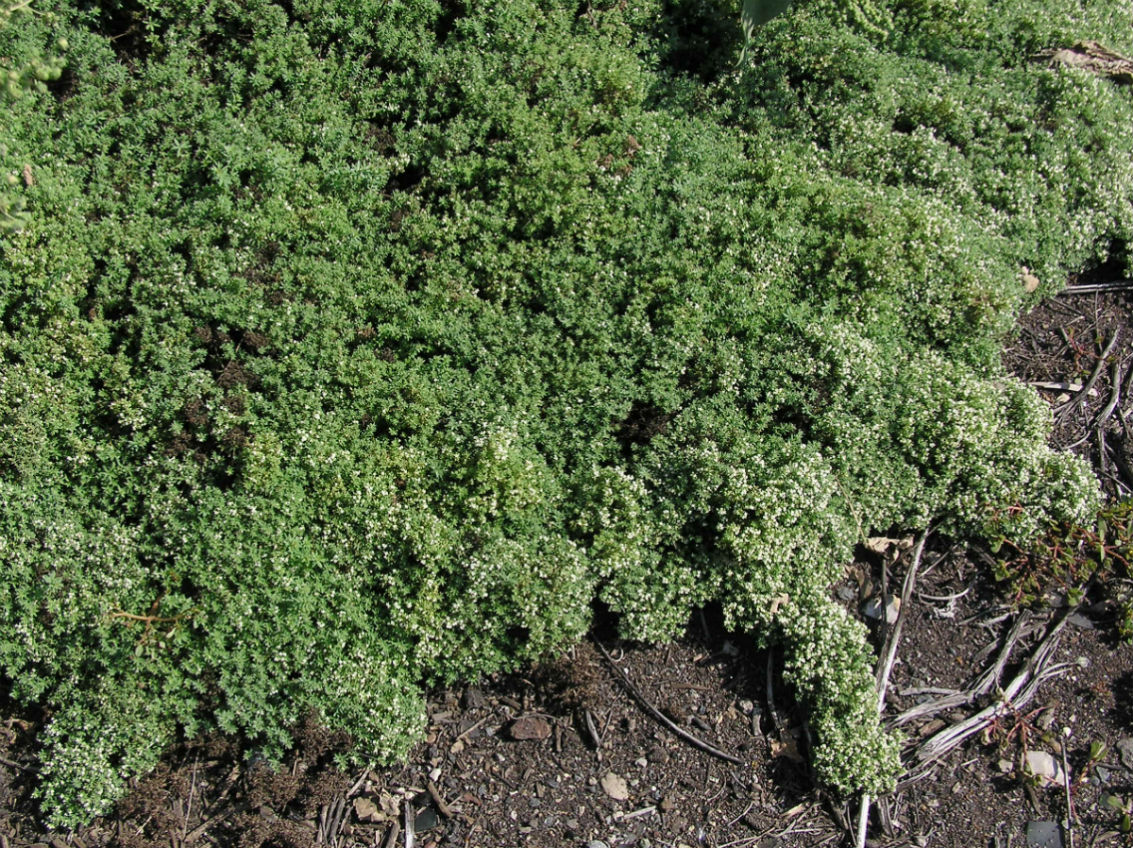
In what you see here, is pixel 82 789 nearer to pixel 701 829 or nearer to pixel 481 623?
pixel 481 623

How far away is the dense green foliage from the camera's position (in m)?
4.36

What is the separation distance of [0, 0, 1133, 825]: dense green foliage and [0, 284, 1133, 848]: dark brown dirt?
0.20 m

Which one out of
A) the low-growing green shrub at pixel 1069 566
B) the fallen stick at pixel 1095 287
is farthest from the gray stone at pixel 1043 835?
the fallen stick at pixel 1095 287

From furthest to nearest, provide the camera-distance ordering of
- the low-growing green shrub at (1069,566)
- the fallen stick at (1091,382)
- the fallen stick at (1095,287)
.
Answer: the fallen stick at (1095,287), the fallen stick at (1091,382), the low-growing green shrub at (1069,566)

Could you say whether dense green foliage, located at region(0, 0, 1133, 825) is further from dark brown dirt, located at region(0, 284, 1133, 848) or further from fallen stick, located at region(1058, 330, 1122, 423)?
fallen stick, located at region(1058, 330, 1122, 423)

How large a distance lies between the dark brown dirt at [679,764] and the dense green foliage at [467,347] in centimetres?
20

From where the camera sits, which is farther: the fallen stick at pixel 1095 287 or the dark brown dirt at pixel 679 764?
the fallen stick at pixel 1095 287

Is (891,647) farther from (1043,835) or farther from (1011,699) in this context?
(1043,835)

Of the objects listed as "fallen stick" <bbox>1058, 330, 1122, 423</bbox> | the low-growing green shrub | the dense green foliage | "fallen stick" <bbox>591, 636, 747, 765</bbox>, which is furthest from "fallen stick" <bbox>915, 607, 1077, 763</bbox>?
"fallen stick" <bbox>1058, 330, 1122, 423</bbox>

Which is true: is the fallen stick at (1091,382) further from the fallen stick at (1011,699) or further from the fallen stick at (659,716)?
the fallen stick at (659,716)

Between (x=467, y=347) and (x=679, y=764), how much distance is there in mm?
2417

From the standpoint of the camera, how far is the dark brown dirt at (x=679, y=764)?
13.8ft

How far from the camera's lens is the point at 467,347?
4.94m

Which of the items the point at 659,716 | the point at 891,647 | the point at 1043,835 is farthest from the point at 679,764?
the point at 1043,835
